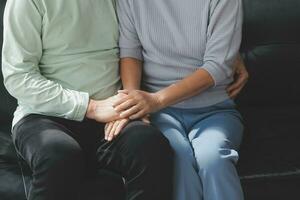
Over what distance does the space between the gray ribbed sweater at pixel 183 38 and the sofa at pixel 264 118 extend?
0.79ft

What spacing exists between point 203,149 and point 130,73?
1.26 feet

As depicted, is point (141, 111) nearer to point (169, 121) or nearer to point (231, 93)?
point (169, 121)

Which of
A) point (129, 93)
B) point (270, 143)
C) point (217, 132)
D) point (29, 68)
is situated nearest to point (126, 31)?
point (129, 93)

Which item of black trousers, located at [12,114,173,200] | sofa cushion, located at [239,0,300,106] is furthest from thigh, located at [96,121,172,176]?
sofa cushion, located at [239,0,300,106]

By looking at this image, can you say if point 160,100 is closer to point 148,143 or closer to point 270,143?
point 148,143

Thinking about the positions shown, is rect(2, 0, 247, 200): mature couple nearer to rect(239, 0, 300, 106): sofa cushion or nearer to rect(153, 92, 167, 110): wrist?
rect(153, 92, 167, 110): wrist

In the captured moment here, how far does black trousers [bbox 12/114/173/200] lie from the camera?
1404mm

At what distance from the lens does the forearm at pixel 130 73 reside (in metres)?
1.72

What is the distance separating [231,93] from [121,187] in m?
0.55

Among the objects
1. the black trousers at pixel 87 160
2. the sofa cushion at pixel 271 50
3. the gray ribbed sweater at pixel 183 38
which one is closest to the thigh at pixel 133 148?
the black trousers at pixel 87 160

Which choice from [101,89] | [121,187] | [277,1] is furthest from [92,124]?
[277,1]

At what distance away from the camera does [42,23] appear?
1601mm

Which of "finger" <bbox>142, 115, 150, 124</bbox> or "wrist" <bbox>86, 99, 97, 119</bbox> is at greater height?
"wrist" <bbox>86, 99, 97, 119</bbox>

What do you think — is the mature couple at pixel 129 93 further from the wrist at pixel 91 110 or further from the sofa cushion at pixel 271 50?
the sofa cushion at pixel 271 50
